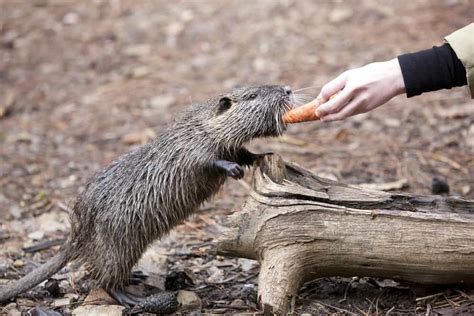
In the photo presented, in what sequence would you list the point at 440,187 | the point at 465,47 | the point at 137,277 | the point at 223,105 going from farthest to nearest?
the point at 440,187
the point at 137,277
the point at 223,105
the point at 465,47

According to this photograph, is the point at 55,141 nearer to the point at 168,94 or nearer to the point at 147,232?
the point at 168,94

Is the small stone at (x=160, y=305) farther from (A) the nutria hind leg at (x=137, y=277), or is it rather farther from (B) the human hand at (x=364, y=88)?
(B) the human hand at (x=364, y=88)

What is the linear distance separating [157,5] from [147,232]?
6.39m

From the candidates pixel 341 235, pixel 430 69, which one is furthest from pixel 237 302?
pixel 430 69

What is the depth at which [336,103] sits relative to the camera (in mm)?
3449

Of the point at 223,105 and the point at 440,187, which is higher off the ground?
the point at 223,105

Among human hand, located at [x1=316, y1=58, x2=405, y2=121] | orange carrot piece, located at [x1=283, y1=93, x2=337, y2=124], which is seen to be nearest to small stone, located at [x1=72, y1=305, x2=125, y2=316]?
orange carrot piece, located at [x1=283, y1=93, x2=337, y2=124]

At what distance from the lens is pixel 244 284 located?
411 centimetres

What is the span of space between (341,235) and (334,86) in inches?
29.4

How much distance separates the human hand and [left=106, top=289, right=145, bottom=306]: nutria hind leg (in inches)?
60.2

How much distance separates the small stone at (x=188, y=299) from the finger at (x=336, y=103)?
124 cm

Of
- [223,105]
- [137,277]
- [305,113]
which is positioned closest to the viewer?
[305,113]

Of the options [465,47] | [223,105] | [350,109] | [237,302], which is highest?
[465,47]

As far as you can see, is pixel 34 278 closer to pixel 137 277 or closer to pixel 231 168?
pixel 137 277
